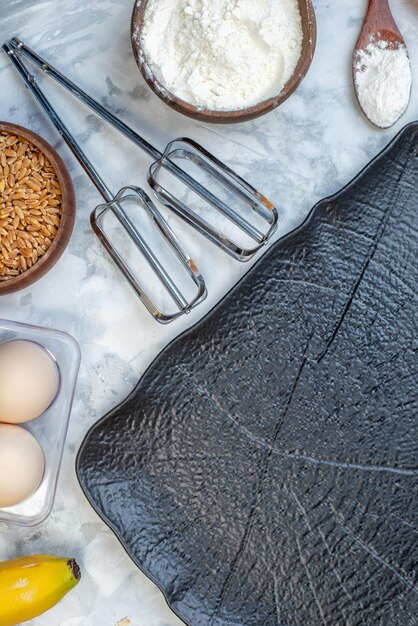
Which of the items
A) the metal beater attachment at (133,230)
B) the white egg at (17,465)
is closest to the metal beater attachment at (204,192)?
the metal beater attachment at (133,230)

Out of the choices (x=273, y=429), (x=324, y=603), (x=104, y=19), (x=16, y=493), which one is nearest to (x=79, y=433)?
(x=16, y=493)

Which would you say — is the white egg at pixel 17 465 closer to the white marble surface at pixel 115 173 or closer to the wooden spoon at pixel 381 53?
the white marble surface at pixel 115 173

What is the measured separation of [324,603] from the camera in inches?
33.3

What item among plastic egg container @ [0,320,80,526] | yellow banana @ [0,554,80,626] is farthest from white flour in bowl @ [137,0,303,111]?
yellow banana @ [0,554,80,626]

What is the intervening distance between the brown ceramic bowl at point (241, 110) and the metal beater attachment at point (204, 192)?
0.05 metres

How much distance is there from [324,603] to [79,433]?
346mm

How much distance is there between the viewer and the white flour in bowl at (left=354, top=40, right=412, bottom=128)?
85 centimetres

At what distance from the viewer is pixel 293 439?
33.6 inches

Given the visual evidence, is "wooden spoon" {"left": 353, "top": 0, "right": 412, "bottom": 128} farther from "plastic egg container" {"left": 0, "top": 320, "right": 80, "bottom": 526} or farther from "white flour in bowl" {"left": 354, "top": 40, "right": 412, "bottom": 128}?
"plastic egg container" {"left": 0, "top": 320, "right": 80, "bottom": 526}

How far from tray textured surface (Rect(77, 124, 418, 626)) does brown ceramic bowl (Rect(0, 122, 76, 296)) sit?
170 mm

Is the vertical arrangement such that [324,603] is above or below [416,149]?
below

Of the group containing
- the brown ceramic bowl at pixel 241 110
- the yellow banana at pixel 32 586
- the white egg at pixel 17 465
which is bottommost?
the yellow banana at pixel 32 586

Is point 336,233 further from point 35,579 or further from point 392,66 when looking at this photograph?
point 35,579

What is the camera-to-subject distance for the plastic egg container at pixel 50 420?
851 millimetres
